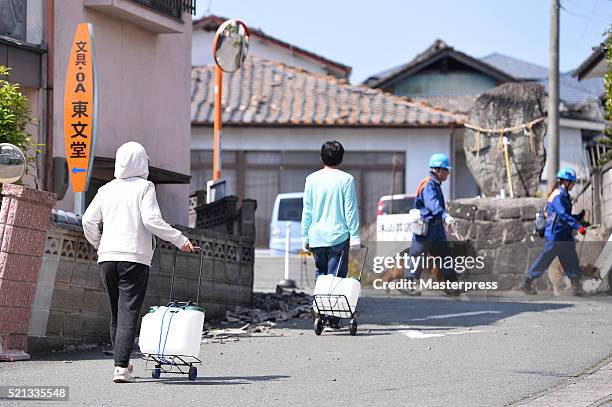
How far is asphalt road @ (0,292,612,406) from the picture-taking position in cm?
811

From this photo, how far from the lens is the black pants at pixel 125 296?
8.67m

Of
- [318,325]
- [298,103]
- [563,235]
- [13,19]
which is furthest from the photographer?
[298,103]

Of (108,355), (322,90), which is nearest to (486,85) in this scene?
(322,90)

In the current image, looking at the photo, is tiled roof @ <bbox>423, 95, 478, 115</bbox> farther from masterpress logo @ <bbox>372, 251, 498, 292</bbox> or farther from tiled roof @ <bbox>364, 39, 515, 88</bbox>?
masterpress logo @ <bbox>372, 251, 498, 292</bbox>

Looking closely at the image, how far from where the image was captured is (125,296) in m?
8.77

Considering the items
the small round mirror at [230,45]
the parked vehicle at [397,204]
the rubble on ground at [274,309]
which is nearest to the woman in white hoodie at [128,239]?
the rubble on ground at [274,309]

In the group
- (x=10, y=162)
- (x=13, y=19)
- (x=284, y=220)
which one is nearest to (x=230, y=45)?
(x=13, y=19)

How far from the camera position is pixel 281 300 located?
53.7 feet

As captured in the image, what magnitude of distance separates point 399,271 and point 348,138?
780 inches

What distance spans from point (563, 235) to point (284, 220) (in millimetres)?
17187

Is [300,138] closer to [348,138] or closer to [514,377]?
[348,138]

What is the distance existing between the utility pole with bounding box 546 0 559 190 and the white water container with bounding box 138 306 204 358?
17207mm

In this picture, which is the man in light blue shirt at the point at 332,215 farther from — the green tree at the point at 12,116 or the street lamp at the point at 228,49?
the street lamp at the point at 228,49

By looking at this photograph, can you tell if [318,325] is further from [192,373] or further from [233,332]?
[192,373]
